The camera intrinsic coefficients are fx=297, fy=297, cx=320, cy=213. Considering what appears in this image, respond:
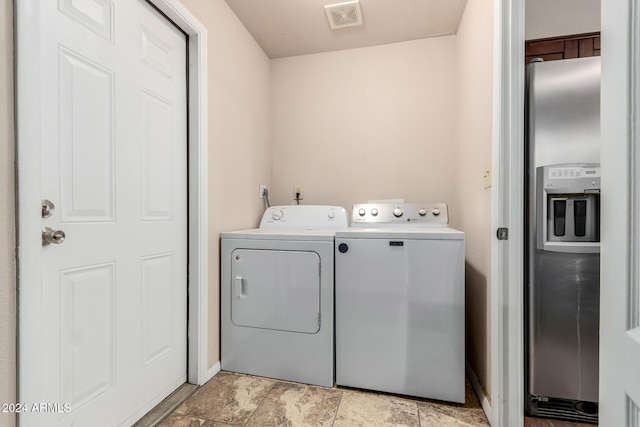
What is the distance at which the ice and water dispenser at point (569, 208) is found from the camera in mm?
1454

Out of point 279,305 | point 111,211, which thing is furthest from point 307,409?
point 111,211

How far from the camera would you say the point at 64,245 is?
1059 mm

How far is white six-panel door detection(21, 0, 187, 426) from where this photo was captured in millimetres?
1034

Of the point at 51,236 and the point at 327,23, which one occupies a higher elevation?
the point at 327,23

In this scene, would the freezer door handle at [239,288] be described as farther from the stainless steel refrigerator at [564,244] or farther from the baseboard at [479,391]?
the stainless steel refrigerator at [564,244]

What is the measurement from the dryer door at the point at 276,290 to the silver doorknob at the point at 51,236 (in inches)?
35.4

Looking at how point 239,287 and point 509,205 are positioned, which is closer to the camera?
point 509,205

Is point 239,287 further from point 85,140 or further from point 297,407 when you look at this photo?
point 85,140

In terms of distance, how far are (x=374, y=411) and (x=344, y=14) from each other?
8.00 feet

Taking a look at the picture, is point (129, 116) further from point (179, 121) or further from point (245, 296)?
point (245, 296)

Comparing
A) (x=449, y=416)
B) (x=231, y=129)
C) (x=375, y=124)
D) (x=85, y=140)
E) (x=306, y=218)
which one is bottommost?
(x=449, y=416)

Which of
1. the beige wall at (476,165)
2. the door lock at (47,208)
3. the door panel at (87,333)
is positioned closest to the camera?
the door lock at (47,208)

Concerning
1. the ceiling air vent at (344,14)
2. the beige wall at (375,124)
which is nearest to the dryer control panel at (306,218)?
the beige wall at (375,124)

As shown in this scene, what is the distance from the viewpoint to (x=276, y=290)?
1.75 meters
